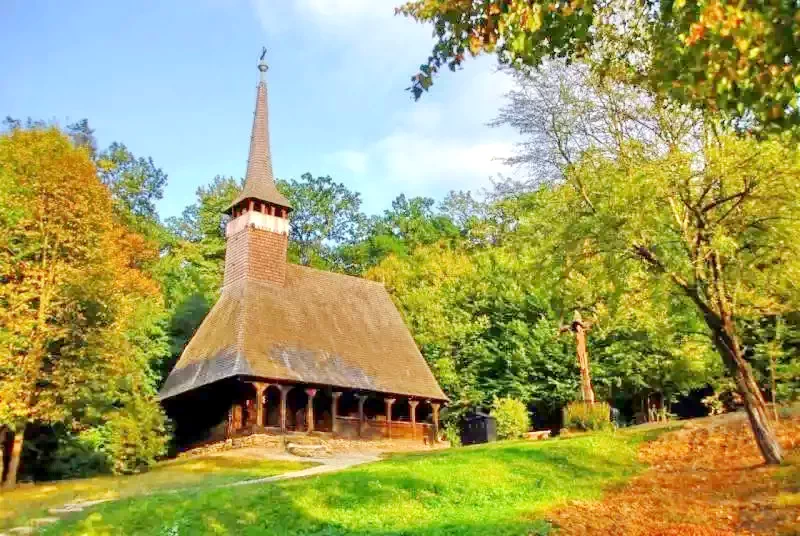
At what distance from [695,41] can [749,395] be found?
10.5 m

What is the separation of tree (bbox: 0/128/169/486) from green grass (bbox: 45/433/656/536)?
22.9 feet

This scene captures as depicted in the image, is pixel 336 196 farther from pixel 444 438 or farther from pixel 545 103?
pixel 545 103

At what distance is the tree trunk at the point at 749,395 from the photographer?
45.4 ft

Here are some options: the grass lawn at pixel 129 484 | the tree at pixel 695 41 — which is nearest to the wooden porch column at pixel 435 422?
the grass lawn at pixel 129 484

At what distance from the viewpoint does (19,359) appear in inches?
789

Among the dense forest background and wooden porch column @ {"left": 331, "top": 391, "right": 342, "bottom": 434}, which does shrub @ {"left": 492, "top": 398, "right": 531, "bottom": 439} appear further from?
wooden porch column @ {"left": 331, "top": 391, "right": 342, "bottom": 434}

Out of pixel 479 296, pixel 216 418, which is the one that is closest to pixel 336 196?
pixel 479 296

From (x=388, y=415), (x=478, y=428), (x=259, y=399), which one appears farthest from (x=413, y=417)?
(x=259, y=399)

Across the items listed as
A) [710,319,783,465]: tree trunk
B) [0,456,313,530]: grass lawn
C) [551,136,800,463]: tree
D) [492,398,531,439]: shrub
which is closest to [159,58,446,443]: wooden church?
[492,398,531,439]: shrub

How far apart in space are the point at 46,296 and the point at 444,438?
71.1 feet

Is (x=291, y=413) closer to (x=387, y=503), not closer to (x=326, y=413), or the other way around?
(x=326, y=413)

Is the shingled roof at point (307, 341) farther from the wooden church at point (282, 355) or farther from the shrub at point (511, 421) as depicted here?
the shrub at point (511, 421)

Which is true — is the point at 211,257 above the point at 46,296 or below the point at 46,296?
above

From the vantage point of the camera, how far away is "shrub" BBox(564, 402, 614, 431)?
79.6ft
